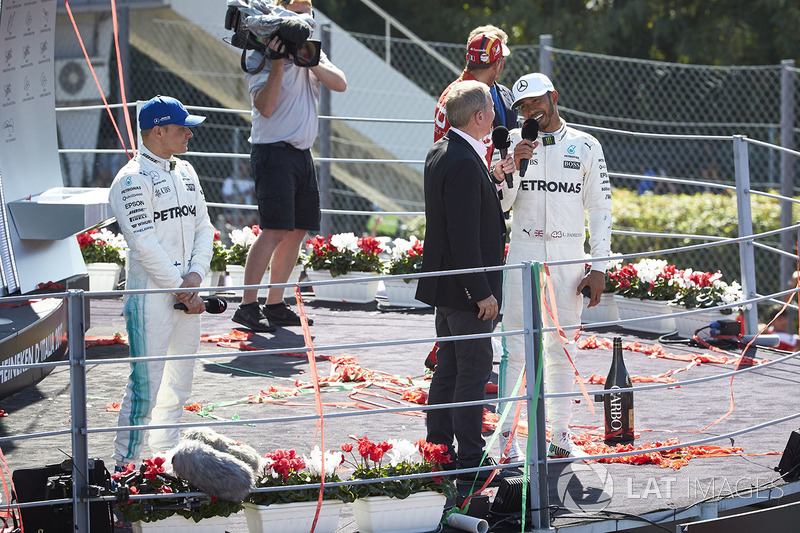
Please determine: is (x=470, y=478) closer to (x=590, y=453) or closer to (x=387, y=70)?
(x=590, y=453)

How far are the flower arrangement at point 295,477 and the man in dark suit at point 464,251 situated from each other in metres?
0.82

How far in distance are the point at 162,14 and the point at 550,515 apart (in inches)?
412

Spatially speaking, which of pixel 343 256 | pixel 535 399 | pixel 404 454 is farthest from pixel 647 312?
pixel 404 454

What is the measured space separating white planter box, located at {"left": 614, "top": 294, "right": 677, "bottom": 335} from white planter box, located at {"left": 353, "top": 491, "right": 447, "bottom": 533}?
3950 mm

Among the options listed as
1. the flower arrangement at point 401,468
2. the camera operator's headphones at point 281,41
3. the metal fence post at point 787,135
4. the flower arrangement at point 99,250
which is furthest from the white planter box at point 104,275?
the metal fence post at point 787,135

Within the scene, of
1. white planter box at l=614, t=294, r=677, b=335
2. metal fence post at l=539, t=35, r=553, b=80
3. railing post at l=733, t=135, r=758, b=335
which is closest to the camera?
railing post at l=733, t=135, r=758, b=335

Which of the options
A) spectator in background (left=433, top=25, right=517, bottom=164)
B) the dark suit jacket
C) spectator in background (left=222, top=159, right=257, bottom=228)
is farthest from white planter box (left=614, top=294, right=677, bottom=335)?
spectator in background (left=222, top=159, right=257, bottom=228)

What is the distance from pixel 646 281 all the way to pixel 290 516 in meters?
4.46

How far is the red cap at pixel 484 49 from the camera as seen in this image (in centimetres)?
575

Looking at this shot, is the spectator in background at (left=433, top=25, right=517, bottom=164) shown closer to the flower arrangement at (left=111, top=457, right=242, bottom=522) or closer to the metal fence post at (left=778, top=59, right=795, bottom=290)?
the flower arrangement at (left=111, top=457, right=242, bottom=522)

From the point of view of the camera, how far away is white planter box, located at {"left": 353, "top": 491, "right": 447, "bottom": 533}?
4.25m

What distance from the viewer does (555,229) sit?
525 cm

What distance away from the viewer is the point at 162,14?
44.5ft

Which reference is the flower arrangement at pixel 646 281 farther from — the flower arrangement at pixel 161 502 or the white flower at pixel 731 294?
the flower arrangement at pixel 161 502
